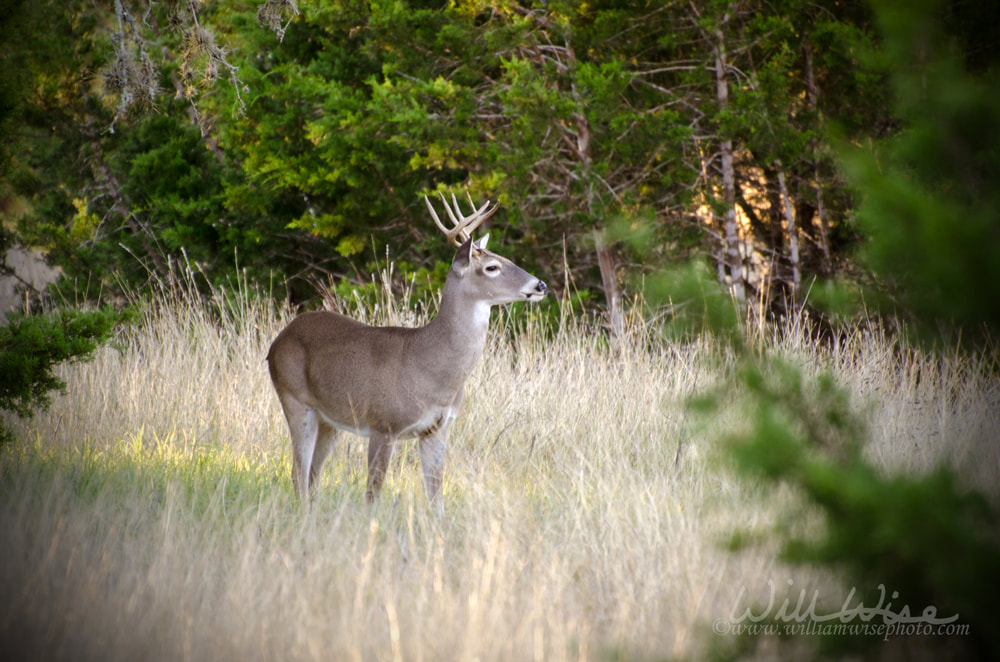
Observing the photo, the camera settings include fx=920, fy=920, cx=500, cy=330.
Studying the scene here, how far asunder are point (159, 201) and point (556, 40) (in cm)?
663

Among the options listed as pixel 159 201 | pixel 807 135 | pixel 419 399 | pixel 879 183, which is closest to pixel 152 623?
pixel 419 399

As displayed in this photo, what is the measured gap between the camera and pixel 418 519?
5.16 meters

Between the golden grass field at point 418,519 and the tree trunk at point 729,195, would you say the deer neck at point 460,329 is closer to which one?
the golden grass field at point 418,519

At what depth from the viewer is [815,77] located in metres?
11.4

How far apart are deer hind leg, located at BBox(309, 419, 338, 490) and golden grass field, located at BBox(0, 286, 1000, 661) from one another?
14 centimetres

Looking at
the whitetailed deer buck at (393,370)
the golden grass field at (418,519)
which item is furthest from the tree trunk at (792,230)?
the whitetailed deer buck at (393,370)

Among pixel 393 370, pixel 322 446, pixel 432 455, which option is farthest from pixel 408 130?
pixel 432 455

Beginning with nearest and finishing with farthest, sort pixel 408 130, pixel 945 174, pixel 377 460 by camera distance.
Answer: pixel 945 174, pixel 377 460, pixel 408 130

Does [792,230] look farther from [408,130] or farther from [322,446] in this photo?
[322,446]

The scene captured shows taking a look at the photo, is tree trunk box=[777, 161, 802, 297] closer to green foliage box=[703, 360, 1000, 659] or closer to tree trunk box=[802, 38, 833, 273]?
tree trunk box=[802, 38, 833, 273]

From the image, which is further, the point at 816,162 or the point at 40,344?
the point at 816,162

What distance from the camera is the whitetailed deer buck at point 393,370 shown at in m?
5.69

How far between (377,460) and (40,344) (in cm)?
200

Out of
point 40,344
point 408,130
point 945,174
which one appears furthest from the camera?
point 408,130
